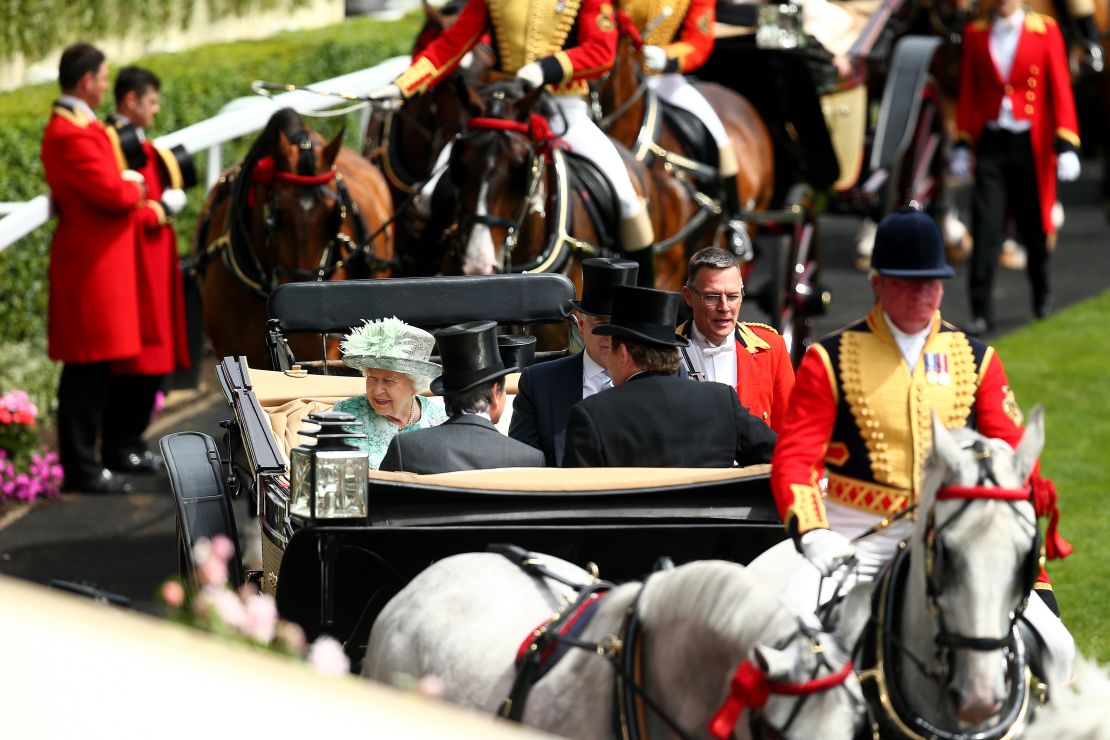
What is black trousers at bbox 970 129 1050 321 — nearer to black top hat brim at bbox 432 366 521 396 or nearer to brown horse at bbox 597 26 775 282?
brown horse at bbox 597 26 775 282

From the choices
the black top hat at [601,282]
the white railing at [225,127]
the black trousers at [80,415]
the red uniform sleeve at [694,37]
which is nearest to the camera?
the black top hat at [601,282]

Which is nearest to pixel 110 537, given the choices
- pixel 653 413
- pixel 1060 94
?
pixel 653 413

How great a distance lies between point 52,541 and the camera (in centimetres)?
857

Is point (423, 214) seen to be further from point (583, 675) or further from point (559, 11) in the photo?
point (583, 675)

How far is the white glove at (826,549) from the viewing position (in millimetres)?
4105

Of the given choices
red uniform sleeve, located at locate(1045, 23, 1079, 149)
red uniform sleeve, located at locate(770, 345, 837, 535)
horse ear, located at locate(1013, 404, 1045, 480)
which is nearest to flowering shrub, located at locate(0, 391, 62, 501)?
red uniform sleeve, located at locate(770, 345, 837, 535)

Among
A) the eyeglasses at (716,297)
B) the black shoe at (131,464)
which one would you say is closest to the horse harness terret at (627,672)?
the eyeglasses at (716,297)

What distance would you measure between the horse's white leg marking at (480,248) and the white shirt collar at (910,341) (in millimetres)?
3878

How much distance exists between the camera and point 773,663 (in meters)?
3.45

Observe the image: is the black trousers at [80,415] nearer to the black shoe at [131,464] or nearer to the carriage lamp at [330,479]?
the black shoe at [131,464]

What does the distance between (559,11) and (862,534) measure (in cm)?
549

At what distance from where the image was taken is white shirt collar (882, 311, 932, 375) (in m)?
4.50

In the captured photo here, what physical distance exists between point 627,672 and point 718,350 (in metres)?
2.98

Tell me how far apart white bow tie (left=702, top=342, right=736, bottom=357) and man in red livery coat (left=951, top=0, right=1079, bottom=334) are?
7.76 metres
